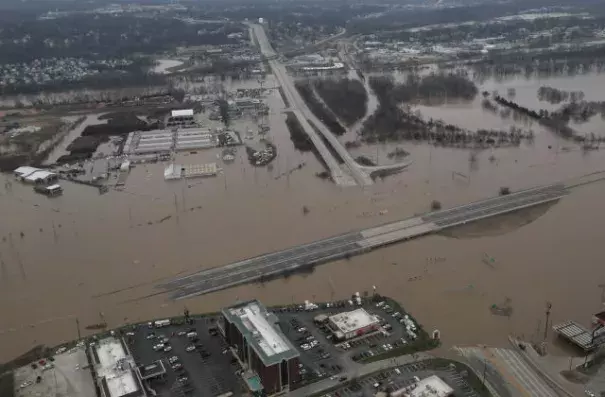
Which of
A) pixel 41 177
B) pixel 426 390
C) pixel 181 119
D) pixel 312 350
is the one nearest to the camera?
pixel 426 390

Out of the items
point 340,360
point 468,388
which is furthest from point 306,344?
point 468,388

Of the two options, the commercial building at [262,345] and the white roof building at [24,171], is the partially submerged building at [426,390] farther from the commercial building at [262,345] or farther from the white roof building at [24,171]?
the white roof building at [24,171]

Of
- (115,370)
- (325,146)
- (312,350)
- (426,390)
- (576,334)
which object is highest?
(325,146)

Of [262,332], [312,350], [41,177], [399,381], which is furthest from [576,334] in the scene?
[41,177]

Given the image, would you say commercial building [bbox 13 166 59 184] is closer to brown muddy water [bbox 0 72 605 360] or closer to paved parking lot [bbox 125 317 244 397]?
brown muddy water [bbox 0 72 605 360]

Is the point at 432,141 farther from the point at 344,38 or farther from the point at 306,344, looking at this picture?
the point at 344,38

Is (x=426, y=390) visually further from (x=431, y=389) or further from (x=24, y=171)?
(x=24, y=171)
